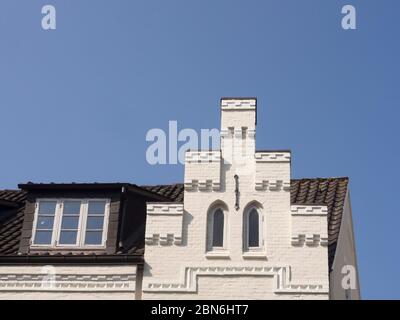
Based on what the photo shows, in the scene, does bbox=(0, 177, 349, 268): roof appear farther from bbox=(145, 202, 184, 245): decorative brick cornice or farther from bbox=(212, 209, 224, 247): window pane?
bbox=(212, 209, 224, 247): window pane

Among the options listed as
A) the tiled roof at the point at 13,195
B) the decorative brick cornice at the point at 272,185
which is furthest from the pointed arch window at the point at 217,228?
the tiled roof at the point at 13,195

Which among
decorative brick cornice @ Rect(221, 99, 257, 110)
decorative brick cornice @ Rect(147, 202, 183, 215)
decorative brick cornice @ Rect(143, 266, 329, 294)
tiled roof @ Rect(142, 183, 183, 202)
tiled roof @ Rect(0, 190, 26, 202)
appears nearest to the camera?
decorative brick cornice @ Rect(143, 266, 329, 294)

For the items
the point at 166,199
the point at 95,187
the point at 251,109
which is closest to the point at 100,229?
the point at 95,187

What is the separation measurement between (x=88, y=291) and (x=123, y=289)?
87cm

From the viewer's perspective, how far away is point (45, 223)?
20875mm

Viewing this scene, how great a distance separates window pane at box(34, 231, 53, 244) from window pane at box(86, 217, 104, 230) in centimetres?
103

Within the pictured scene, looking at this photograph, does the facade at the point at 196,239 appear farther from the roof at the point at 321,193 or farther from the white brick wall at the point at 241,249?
the roof at the point at 321,193

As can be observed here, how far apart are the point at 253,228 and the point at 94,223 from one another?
428cm

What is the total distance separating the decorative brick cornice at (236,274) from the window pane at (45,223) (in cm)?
349

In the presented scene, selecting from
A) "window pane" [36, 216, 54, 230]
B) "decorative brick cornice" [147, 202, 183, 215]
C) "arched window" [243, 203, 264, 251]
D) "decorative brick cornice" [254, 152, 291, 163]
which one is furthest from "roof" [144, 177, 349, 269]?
"window pane" [36, 216, 54, 230]

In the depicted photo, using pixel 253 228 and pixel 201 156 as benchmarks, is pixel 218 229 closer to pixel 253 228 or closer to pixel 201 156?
pixel 253 228

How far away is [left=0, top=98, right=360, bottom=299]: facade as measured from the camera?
61.6 ft

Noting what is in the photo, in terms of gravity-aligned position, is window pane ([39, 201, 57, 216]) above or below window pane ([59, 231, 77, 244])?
above
